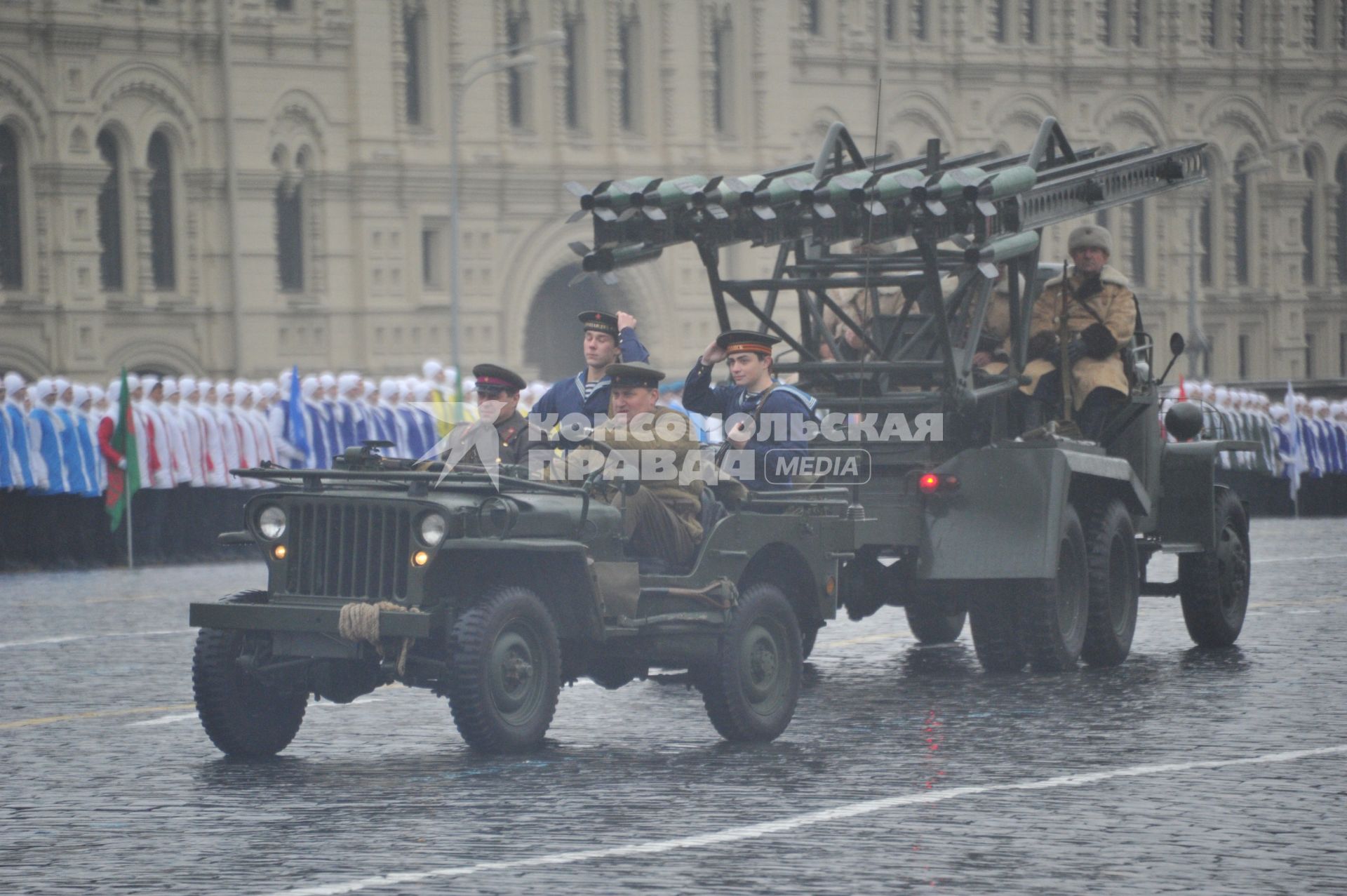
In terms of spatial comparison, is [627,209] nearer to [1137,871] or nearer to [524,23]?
[1137,871]

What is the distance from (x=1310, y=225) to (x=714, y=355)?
58111 millimetres

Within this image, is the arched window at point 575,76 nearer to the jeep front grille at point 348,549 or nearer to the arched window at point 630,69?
the arched window at point 630,69

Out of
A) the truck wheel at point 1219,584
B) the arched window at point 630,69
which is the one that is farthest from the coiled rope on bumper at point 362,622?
the arched window at point 630,69

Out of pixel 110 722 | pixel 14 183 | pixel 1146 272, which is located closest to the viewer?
pixel 110 722

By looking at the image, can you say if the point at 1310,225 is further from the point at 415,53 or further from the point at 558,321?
the point at 415,53

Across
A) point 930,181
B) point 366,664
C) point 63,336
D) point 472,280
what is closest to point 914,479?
point 930,181

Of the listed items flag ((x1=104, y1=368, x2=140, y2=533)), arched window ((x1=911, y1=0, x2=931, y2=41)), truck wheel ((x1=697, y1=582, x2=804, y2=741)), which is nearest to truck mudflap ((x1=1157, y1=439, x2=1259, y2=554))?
truck wheel ((x1=697, y1=582, x2=804, y2=741))

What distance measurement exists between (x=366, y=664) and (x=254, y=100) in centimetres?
3764

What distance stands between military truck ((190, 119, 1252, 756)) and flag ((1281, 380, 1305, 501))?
21113 mm

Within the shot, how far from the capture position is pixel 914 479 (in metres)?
13.8

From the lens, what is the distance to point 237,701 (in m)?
10.7

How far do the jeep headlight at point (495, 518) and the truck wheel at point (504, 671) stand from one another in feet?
0.88

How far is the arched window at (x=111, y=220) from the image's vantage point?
45.5m

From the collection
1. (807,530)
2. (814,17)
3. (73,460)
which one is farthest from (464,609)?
(814,17)
